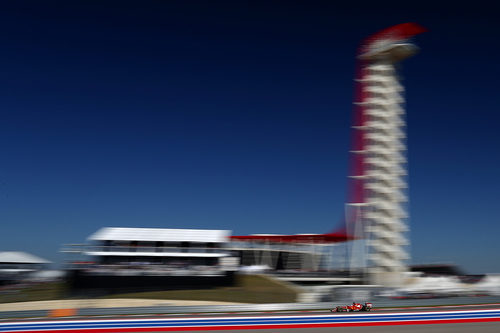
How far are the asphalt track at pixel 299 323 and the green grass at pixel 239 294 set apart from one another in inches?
276

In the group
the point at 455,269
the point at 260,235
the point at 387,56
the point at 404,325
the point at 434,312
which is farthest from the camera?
the point at 455,269

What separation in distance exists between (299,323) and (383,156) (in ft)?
95.3

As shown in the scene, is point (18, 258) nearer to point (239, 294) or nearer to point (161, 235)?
point (161, 235)

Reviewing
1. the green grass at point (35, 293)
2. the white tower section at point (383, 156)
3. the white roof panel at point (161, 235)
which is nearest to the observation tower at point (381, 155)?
the white tower section at point (383, 156)

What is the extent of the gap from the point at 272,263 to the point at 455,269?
24201 millimetres

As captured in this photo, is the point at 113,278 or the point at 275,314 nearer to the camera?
the point at 275,314

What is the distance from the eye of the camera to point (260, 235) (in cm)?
5366

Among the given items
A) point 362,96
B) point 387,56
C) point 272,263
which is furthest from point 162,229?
point 387,56

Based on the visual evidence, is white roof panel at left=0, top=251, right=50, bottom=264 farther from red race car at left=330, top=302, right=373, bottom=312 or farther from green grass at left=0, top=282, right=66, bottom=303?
red race car at left=330, top=302, right=373, bottom=312

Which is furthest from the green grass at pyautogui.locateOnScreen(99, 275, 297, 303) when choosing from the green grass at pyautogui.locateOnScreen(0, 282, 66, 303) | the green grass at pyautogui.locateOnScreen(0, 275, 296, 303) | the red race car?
the red race car

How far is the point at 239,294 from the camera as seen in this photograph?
32.2 metres

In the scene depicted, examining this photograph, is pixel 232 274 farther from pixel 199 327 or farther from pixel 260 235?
pixel 260 235

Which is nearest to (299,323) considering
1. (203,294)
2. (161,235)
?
(203,294)

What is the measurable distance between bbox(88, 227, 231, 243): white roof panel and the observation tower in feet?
47.9
